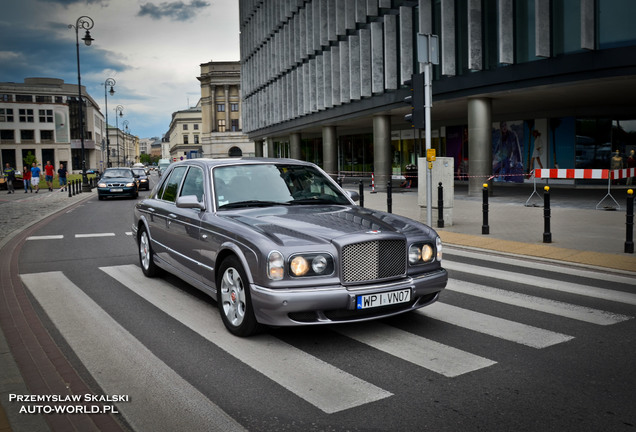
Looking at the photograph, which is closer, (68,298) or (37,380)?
(37,380)

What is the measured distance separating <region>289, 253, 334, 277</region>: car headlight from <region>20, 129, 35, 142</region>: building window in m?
120

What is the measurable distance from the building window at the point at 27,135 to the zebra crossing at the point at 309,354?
115847 millimetres

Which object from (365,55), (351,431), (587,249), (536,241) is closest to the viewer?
(351,431)

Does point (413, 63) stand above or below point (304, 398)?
above

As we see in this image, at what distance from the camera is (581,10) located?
64.0 feet

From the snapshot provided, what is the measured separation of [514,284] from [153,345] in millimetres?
4726

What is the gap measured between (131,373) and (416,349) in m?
2.34

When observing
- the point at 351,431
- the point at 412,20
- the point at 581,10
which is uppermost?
the point at 412,20

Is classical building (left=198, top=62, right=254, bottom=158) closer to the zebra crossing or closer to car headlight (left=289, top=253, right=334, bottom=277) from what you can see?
the zebra crossing

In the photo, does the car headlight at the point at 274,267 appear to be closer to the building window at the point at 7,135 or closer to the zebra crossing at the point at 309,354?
the zebra crossing at the point at 309,354

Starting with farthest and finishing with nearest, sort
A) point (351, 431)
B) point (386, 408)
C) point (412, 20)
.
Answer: point (412, 20) → point (386, 408) → point (351, 431)

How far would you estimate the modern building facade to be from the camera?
20.6 metres

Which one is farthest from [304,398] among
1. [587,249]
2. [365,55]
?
[365,55]

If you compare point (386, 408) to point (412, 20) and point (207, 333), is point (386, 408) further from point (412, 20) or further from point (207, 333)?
point (412, 20)
